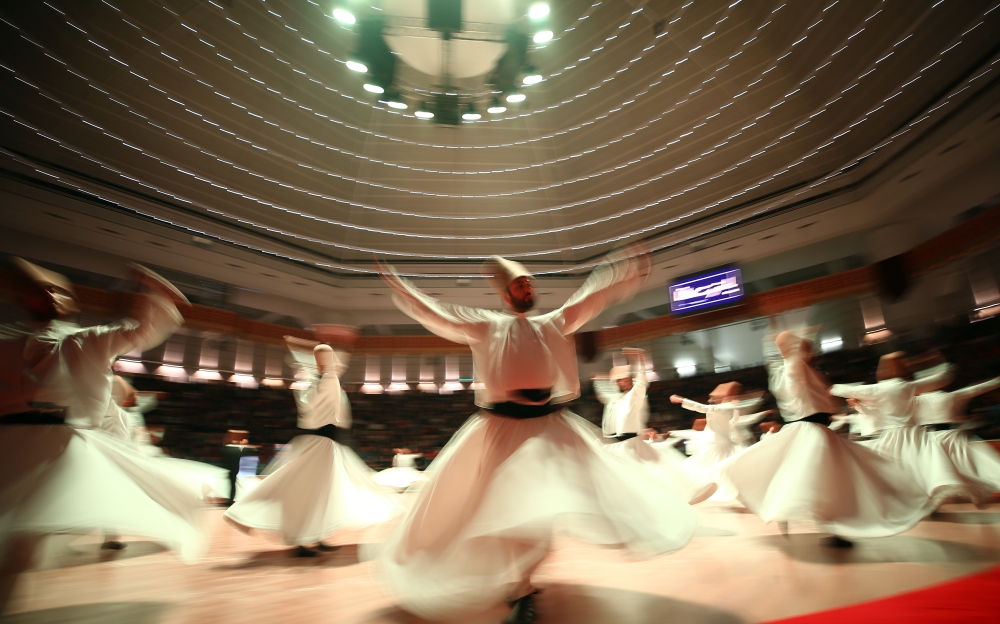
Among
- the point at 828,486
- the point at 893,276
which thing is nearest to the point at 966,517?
the point at 828,486

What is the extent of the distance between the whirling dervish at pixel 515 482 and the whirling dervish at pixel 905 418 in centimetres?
324

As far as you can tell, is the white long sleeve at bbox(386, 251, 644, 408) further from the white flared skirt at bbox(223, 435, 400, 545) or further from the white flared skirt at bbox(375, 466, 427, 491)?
the white flared skirt at bbox(375, 466, 427, 491)

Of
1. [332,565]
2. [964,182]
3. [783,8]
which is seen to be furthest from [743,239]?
[332,565]

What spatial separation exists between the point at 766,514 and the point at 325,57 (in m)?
5.78

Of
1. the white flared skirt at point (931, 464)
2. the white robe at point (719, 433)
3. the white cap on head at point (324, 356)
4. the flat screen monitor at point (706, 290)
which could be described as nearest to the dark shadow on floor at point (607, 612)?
the white cap on head at point (324, 356)

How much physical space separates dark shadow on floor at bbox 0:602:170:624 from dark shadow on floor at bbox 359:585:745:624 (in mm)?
931

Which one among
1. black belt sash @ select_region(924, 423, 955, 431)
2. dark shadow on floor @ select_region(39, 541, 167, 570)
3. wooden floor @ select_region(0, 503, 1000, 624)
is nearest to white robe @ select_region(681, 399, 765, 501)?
black belt sash @ select_region(924, 423, 955, 431)

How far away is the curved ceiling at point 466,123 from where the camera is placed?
11.6 feet

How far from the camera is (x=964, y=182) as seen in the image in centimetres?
464

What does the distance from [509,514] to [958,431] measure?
518 cm

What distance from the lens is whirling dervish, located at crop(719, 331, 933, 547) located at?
2.38 metres

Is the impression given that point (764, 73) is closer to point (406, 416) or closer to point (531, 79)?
point (531, 79)

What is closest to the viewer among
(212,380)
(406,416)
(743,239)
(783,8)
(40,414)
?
(40,414)

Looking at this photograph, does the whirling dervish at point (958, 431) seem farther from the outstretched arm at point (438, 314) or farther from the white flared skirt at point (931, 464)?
the outstretched arm at point (438, 314)
